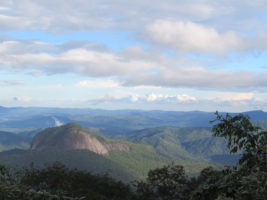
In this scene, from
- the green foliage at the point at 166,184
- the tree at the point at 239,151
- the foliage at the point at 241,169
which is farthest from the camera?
the green foliage at the point at 166,184

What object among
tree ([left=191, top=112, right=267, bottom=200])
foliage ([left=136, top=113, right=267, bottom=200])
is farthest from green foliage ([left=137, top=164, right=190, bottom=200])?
tree ([left=191, top=112, right=267, bottom=200])

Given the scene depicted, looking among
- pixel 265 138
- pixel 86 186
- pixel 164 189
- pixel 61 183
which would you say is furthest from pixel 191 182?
pixel 265 138

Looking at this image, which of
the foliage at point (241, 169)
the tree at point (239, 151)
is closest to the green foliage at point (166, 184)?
the foliage at point (241, 169)

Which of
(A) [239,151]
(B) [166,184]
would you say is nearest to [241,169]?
(A) [239,151]

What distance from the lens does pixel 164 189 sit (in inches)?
1941

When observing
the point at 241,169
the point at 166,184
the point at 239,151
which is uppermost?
the point at 239,151

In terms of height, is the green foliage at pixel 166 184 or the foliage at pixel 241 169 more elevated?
the foliage at pixel 241 169

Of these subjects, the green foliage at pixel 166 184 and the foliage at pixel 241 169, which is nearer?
the foliage at pixel 241 169

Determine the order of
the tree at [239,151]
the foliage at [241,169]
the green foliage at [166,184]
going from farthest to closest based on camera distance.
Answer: the green foliage at [166,184] < the tree at [239,151] < the foliage at [241,169]

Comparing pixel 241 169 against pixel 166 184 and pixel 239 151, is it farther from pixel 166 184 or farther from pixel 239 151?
pixel 166 184

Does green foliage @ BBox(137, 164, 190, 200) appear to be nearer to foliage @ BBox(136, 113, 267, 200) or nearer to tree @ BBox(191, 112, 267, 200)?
foliage @ BBox(136, 113, 267, 200)

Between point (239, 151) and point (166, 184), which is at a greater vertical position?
point (239, 151)

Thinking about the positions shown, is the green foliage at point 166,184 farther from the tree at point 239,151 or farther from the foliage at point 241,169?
the tree at point 239,151

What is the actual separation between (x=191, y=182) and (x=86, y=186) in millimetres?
17015
